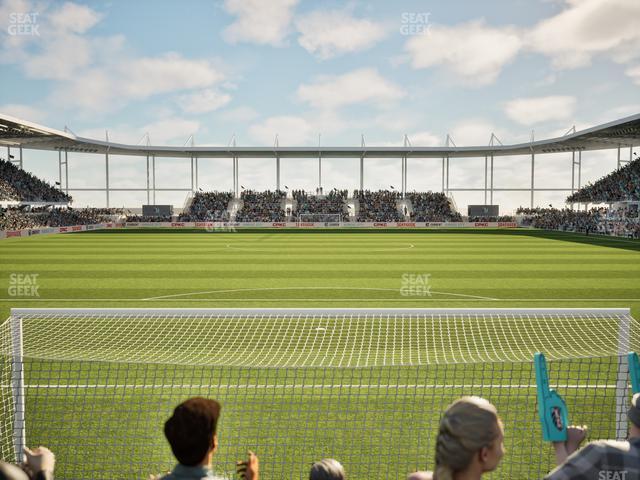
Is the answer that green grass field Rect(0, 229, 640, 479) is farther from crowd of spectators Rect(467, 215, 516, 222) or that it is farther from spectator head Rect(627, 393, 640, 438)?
crowd of spectators Rect(467, 215, 516, 222)

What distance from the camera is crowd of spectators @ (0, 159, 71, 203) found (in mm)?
49041

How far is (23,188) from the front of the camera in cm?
5269

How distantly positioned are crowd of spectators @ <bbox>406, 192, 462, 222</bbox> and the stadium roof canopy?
550 cm

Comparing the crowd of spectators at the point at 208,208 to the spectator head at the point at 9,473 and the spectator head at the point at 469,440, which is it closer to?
the spectator head at the point at 9,473

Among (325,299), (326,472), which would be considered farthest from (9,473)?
(325,299)

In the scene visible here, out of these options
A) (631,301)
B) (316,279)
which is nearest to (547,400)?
(631,301)

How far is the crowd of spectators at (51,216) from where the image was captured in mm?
45312

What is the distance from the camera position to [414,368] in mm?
7102

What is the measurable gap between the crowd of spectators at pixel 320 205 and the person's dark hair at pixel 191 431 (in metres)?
59.8

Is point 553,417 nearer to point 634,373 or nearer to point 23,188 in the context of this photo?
point 634,373

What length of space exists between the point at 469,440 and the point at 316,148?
2341 inches

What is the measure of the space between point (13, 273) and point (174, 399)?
15.0m

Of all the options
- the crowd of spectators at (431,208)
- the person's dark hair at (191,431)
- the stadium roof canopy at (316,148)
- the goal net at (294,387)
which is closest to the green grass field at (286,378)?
the goal net at (294,387)

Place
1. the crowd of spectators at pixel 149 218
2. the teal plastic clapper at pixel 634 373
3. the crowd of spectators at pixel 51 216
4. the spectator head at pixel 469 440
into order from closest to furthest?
the spectator head at pixel 469 440, the teal plastic clapper at pixel 634 373, the crowd of spectators at pixel 51 216, the crowd of spectators at pixel 149 218
